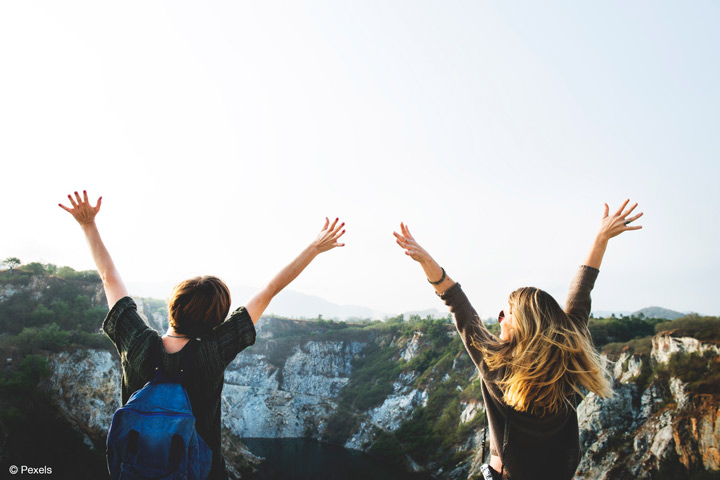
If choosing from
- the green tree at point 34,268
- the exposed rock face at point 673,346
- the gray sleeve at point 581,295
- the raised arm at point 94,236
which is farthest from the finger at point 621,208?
the green tree at point 34,268

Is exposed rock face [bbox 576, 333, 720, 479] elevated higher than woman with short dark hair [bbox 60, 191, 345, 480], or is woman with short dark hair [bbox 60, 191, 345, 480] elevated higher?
woman with short dark hair [bbox 60, 191, 345, 480]

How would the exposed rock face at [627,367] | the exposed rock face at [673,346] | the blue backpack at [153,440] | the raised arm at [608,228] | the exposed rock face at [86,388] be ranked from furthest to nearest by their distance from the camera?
the exposed rock face at [627,367], the exposed rock face at [673,346], the exposed rock face at [86,388], the raised arm at [608,228], the blue backpack at [153,440]

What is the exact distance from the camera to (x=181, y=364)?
2146mm

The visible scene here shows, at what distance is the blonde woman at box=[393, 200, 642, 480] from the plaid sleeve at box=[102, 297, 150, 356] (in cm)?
192

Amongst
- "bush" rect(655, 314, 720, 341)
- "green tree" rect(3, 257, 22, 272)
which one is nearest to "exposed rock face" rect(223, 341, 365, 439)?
"green tree" rect(3, 257, 22, 272)

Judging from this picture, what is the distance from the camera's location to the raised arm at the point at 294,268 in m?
2.63

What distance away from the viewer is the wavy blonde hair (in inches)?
85.0

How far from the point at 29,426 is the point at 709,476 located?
4470 centimetres

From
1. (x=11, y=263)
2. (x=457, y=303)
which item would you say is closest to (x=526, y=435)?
(x=457, y=303)

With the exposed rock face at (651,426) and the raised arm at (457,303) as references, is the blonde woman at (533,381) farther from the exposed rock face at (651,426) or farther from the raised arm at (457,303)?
the exposed rock face at (651,426)

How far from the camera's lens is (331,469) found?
4894 cm

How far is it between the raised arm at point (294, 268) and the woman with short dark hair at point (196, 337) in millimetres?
10

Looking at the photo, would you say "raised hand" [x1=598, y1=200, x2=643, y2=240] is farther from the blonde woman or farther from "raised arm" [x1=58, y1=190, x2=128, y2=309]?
"raised arm" [x1=58, y1=190, x2=128, y2=309]

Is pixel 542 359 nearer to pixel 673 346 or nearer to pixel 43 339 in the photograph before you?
pixel 43 339
